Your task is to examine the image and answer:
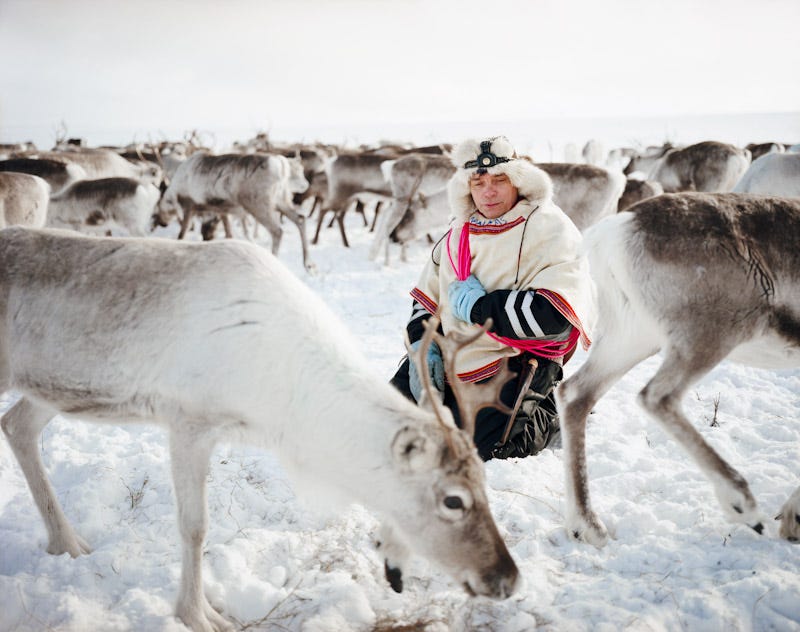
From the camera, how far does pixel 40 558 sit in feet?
6.63

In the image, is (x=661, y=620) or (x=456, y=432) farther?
(x=661, y=620)

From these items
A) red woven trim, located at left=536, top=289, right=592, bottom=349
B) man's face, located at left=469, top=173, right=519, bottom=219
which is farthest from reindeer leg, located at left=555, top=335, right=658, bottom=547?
man's face, located at left=469, top=173, right=519, bottom=219

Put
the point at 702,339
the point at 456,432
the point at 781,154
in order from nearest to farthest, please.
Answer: the point at 456,432 → the point at 702,339 → the point at 781,154

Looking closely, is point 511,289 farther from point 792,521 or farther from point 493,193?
point 792,521

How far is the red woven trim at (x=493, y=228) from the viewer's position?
242 centimetres

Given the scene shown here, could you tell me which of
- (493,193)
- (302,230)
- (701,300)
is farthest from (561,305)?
(302,230)

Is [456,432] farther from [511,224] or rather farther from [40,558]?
[40,558]

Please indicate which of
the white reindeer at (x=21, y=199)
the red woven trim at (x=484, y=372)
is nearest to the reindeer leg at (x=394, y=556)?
the red woven trim at (x=484, y=372)

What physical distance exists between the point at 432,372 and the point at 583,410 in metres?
0.72

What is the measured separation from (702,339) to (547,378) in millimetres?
736

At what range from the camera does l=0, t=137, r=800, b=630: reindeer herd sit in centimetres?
153

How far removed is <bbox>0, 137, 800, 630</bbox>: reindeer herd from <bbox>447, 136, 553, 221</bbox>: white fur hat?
36 centimetres

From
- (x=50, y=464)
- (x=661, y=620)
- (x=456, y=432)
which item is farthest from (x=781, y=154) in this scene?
(x=50, y=464)

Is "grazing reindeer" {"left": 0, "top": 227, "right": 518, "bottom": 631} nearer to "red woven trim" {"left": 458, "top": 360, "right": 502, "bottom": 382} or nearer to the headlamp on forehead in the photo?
"red woven trim" {"left": 458, "top": 360, "right": 502, "bottom": 382}
